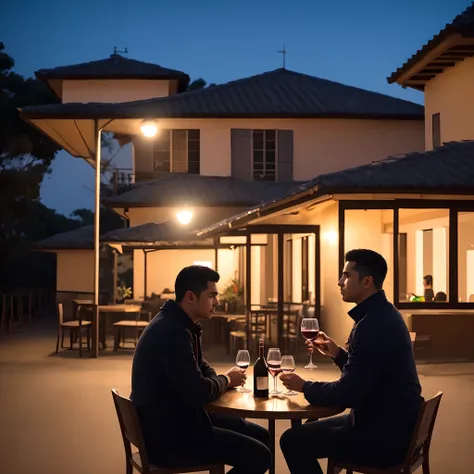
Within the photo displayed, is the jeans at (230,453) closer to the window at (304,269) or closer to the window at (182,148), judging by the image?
the window at (304,269)

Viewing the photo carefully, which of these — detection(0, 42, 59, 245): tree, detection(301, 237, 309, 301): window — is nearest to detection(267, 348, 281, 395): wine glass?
detection(301, 237, 309, 301): window

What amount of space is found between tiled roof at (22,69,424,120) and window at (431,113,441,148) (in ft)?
18.2

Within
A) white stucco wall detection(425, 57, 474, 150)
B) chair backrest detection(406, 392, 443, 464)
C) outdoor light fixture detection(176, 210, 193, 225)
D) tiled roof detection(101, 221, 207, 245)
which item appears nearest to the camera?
chair backrest detection(406, 392, 443, 464)

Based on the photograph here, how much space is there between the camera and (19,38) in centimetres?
12150

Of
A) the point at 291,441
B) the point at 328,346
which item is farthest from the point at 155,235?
the point at 291,441

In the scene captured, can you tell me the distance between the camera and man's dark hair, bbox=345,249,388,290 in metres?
4.60

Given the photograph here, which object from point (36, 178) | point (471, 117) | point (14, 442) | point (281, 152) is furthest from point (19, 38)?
point (14, 442)

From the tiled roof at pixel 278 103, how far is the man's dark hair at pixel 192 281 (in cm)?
1698

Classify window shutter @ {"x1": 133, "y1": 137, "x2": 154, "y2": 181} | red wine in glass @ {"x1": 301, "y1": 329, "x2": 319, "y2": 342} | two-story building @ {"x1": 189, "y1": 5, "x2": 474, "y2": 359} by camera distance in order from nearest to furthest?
red wine in glass @ {"x1": 301, "y1": 329, "x2": 319, "y2": 342} → two-story building @ {"x1": 189, "y1": 5, "x2": 474, "y2": 359} → window shutter @ {"x1": 133, "y1": 137, "x2": 154, "y2": 181}

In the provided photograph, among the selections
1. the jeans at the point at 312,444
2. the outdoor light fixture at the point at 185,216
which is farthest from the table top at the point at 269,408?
the outdoor light fixture at the point at 185,216

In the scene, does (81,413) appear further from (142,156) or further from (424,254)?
(142,156)

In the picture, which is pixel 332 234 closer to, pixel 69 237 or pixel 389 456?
pixel 389 456

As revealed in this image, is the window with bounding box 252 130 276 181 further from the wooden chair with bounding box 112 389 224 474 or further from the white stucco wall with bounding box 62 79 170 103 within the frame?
the wooden chair with bounding box 112 389 224 474

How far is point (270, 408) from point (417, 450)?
775 mm
